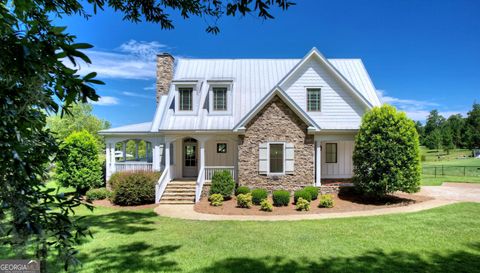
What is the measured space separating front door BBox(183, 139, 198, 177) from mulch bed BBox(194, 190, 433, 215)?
160 inches

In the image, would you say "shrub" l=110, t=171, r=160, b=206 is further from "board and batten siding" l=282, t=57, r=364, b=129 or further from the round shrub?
the round shrub

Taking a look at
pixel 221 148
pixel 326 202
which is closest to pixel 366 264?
pixel 326 202

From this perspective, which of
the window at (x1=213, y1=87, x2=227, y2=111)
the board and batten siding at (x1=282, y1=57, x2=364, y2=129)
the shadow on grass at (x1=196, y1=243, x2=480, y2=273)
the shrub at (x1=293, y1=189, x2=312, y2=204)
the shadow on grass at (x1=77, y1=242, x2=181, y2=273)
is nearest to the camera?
the shadow on grass at (x1=196, y1=243, x2=480, y2=273)

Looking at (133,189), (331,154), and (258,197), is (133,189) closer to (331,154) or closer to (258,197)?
(258,197)

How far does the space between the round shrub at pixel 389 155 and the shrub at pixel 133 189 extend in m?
10.6

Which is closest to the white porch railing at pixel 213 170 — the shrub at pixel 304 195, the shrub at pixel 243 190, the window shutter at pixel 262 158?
the shrub at pixel 243 190

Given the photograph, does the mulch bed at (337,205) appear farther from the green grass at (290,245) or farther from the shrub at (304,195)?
the green grass at (290,245)

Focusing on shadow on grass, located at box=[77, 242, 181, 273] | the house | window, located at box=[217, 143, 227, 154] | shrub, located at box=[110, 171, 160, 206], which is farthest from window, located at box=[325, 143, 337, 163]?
shadow on grass, located at box=[77, 242, 181, 273]

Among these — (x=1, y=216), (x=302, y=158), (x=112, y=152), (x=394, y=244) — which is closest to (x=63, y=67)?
(x=1, y=216)

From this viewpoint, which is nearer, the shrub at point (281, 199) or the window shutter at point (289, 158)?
the shrub at point (281, 199)

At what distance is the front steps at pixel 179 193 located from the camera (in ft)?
48.9

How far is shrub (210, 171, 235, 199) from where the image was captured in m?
14.8

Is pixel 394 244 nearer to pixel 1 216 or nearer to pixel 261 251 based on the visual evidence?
pixel 261 251

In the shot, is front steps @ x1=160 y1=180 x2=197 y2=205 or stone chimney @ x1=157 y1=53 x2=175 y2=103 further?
stone chimney @ x1=157 y1=53 x2=175 y2=103
